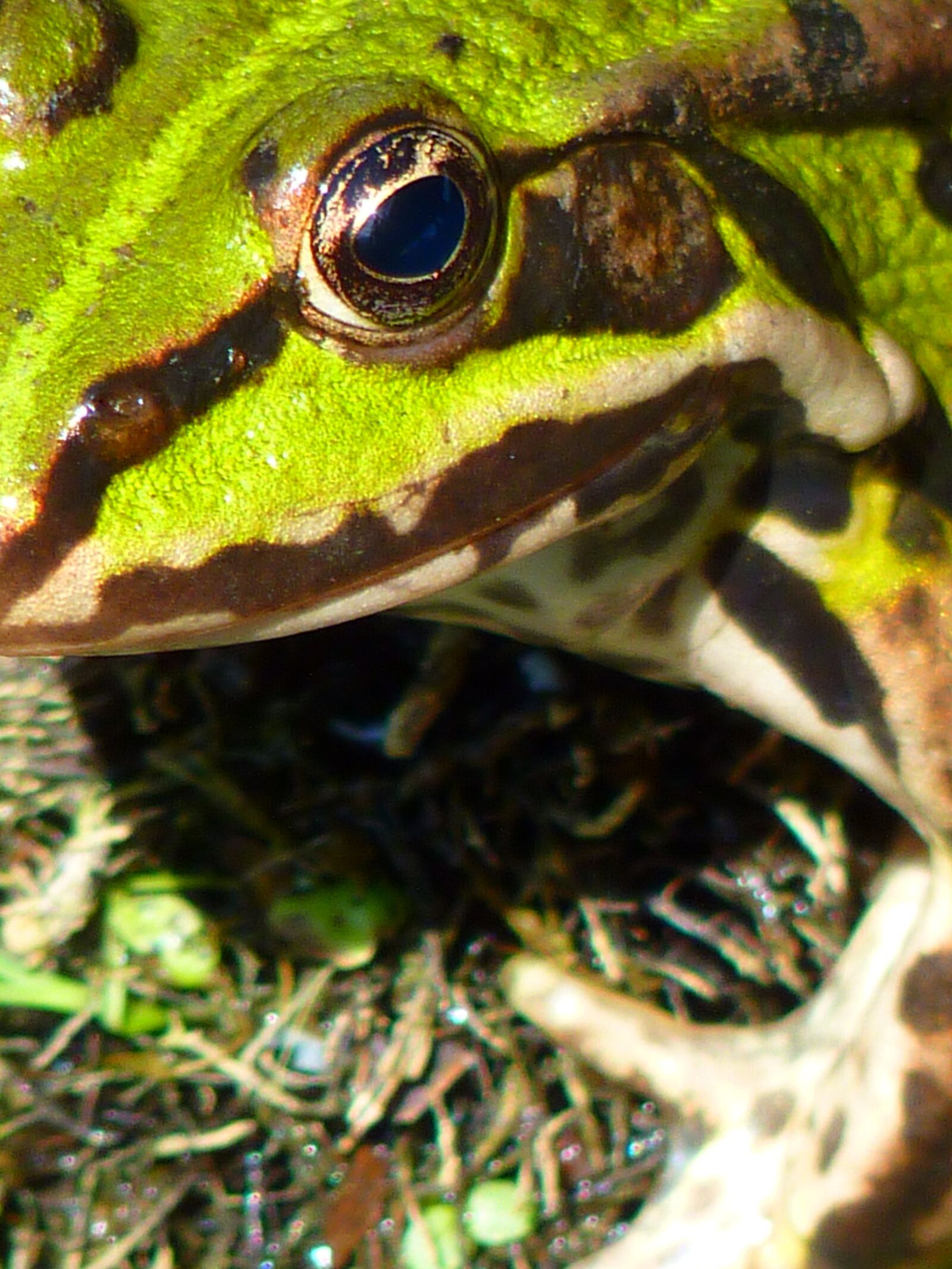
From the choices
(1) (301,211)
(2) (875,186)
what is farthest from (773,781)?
(1) (301,211)

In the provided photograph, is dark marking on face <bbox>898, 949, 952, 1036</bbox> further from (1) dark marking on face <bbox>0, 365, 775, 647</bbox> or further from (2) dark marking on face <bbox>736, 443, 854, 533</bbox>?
(1) dark marking on face <bbox>0, 365, 775, 647</bbox>

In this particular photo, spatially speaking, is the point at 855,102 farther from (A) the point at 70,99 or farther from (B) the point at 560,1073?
(B) the point at 560,1073

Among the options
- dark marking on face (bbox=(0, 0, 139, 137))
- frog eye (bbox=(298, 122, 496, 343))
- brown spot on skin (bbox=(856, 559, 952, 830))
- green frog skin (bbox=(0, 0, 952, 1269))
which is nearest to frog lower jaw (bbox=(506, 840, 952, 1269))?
brown spot on skin (bbox=(856, 559, 952, 830))

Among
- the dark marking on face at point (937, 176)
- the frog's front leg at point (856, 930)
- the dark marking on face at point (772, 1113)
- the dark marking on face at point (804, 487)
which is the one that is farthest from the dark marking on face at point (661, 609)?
the dark marking on face at point (772, 1113)

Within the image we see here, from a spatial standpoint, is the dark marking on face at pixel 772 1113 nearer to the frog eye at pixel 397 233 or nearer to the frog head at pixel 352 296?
the frog head at pixel 352 296

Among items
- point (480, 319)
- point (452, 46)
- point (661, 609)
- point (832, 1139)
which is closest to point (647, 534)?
point (661, 609)
